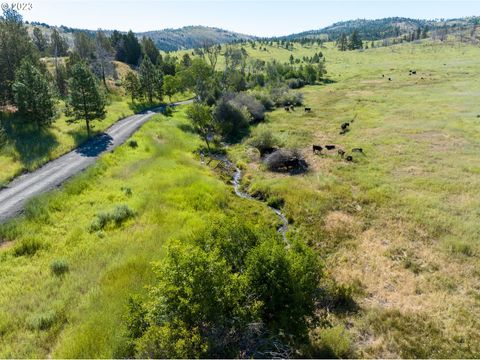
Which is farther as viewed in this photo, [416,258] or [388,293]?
[416,258]

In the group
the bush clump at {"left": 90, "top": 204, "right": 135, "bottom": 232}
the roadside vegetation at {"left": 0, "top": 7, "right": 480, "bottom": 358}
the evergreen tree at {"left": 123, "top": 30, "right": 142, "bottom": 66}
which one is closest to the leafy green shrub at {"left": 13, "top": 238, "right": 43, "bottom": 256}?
the roadside vegetation at {"left": 0, "top": 7, "right": 480, "bottom": 358}

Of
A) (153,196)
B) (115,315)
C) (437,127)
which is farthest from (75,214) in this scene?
(437,127)

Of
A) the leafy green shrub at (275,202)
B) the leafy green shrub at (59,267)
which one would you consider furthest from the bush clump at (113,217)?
the leafy green shrub at (275,202)

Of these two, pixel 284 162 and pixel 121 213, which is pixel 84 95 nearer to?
pixel 121 213

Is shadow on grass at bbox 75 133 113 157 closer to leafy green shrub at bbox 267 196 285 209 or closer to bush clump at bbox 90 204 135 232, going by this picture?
bush clump at bbox 90 204 135 232

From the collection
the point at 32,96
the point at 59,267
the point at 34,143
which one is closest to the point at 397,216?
the point at 59,267

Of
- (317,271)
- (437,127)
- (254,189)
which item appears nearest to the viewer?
(317,271)

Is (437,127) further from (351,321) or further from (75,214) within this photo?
(75,214)
